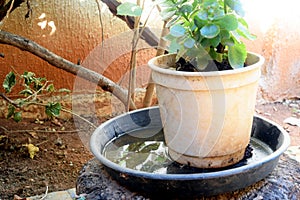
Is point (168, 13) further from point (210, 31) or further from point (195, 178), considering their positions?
point (195, 178)

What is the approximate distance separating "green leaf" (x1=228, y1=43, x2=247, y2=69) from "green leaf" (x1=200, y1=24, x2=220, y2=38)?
0.09 meters

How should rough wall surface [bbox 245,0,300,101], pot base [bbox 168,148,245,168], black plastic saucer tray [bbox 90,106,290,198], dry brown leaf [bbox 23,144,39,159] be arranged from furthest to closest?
1. rough wall surface [bbox 245,0,300,101]
2. dry brown leaf [bbox 23,144,39,159]
3. pot base [bbox 168,148,245,168]
4. black plastic saucer tray [bbox 90,106,290,198]

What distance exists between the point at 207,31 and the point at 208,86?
4.4 inches

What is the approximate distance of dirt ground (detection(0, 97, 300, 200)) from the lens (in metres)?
1.54

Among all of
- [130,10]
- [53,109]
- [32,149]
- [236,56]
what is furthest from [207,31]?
[32,149]

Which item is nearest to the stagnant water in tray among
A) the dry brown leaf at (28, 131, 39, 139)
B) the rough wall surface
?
the dry brown leaf at (28, 131, 39, 139)

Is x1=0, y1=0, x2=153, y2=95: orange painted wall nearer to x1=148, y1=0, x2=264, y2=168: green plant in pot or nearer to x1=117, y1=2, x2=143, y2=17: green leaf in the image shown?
x1=117, y1=2, x2=143, y2=17: green leaf

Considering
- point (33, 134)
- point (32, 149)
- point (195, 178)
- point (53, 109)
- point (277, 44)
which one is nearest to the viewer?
point (195, 178)

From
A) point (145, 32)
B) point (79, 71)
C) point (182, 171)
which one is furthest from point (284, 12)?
point (182, 171)

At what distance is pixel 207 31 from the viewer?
77cm

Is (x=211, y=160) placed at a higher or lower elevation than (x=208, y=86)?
lower

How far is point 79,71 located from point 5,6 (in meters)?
0.40

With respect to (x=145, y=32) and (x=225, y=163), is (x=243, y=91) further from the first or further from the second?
(x=145, y=32)

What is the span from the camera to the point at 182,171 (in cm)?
87
